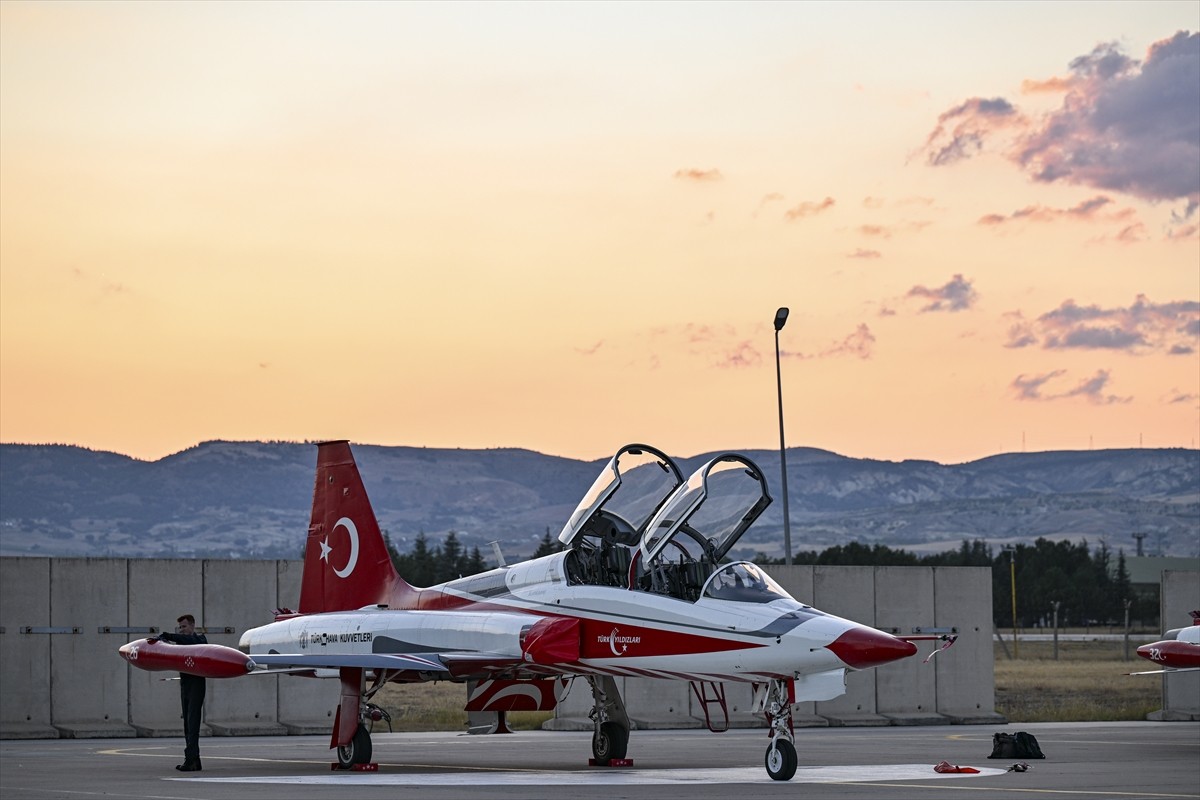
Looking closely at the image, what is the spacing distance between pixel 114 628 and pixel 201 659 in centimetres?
1142

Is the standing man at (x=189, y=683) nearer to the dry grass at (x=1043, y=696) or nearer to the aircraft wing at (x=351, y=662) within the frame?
the aircraft wing at (x=351, y=662)

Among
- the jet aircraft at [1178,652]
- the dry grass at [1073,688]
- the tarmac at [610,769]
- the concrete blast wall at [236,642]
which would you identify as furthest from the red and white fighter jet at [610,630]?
the dry grass at [1073,688]

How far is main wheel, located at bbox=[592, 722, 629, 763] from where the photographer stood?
2289 centimetres

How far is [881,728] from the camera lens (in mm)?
35000

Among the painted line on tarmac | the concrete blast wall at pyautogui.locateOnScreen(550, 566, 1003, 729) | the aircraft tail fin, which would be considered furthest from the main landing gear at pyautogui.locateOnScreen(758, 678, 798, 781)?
the concrete blast wall at pyautogui.locateOnScreen(550, 566, 1003, 729)

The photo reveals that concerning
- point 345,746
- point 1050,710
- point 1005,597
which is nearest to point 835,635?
point 345,746

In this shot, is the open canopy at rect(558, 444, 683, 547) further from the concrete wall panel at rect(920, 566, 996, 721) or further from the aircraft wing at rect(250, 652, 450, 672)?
the concrete wall panel at rect(920, 566, 996, 721)

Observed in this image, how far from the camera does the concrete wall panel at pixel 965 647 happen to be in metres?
36.9

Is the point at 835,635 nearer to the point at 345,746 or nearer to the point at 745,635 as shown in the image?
the point at 745,635

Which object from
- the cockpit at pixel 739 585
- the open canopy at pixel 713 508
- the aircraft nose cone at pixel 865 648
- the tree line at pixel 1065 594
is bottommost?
the tree line at pixel 1065 594

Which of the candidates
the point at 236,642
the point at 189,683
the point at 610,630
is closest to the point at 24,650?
the point at 236,642

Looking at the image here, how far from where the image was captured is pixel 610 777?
20484 mm

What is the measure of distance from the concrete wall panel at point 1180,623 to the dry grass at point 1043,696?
1.05 m

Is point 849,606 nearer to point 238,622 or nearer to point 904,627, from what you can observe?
point 904,627
